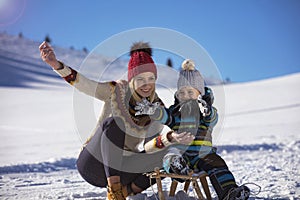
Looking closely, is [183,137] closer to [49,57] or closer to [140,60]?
[140,60]

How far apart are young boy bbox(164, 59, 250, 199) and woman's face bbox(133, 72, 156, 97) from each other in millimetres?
191

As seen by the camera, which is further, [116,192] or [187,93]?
[187,93]

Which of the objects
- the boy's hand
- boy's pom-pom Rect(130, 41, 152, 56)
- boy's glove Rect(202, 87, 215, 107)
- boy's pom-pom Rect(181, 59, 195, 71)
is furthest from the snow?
boy's pom-pom Rect(130, 41, 152, 56)

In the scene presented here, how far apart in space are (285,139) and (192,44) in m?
4.81

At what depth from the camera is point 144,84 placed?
7.10 ft

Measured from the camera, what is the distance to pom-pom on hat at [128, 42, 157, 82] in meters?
2.20

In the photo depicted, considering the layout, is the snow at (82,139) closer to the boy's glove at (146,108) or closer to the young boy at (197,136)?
the young boy at (197,136)

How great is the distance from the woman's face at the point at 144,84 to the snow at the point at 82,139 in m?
0.50

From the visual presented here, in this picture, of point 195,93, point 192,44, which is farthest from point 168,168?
point 192,44

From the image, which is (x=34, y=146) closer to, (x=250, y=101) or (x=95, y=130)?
(x=95, y=130)

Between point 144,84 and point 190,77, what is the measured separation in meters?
0.31


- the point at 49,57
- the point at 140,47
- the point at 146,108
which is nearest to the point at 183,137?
the point at 146,108

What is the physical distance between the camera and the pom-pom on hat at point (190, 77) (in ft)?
7.37

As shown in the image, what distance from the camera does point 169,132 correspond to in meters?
2.02
